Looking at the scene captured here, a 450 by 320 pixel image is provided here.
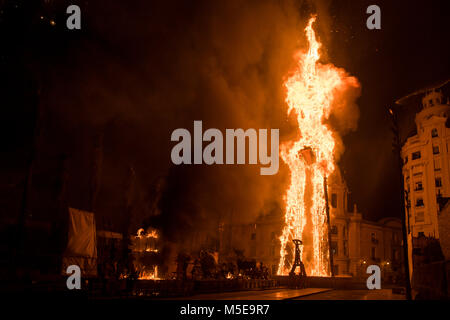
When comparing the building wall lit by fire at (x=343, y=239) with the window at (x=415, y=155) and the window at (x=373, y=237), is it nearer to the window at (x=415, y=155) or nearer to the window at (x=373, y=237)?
the window at (x=373, y=237)

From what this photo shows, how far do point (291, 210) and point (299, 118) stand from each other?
16.9 m

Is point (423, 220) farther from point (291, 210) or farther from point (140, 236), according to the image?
point (140, 236)

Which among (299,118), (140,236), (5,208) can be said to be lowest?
(140,236)

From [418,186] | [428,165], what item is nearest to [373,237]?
[418,186]

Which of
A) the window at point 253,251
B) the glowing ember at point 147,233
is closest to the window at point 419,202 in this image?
the window at point 253,251

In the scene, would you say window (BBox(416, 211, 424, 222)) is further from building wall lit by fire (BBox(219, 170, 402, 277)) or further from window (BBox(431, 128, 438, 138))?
window (BBox(431, 128, 438, 138))

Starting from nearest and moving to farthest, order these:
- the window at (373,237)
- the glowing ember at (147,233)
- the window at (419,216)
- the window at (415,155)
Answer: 1. the glowing ember at (147,233)
2. the window at (419,216)
3. the window at (415,155)
4. the window at (373,237)

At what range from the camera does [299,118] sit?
38.5 m

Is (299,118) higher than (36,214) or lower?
higher

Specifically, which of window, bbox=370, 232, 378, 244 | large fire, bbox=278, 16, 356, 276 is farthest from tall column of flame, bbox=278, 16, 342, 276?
window, bbox=370, 232, 378, 244

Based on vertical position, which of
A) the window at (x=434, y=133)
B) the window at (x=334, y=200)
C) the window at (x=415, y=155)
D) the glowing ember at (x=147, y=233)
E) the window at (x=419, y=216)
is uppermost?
A: the window at (x=434, y=133)
